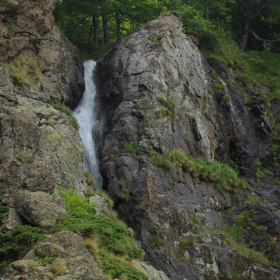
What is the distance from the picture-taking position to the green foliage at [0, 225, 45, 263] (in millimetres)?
9461

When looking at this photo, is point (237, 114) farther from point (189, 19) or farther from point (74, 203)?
point (74, 203)

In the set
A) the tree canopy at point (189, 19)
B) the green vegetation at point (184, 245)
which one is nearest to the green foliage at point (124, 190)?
the green vegetation at point (184, 245)

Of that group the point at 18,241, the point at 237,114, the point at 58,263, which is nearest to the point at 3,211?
the point at 18,241

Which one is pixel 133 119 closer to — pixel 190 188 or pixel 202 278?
pixel 190 188

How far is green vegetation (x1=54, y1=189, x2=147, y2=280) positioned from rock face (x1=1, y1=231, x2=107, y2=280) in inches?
37.0

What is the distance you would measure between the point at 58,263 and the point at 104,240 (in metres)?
2.95

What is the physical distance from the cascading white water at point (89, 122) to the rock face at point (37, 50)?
0.66 m

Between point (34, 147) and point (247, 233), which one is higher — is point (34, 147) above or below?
above

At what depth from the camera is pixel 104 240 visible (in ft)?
36.5

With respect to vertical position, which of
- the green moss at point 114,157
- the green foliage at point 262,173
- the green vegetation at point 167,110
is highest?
the green vegetation at point 167,110

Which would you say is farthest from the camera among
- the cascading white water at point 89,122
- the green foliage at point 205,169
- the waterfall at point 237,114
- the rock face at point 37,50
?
the waterfall at point 237,114

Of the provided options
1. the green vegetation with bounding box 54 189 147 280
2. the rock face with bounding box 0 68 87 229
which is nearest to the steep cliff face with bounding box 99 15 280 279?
the rock face with bounding box 0 68 87 229

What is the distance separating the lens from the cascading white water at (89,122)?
21561 mm

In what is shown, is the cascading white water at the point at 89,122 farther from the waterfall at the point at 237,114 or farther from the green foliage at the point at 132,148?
the waterfall at the point at 237,114
